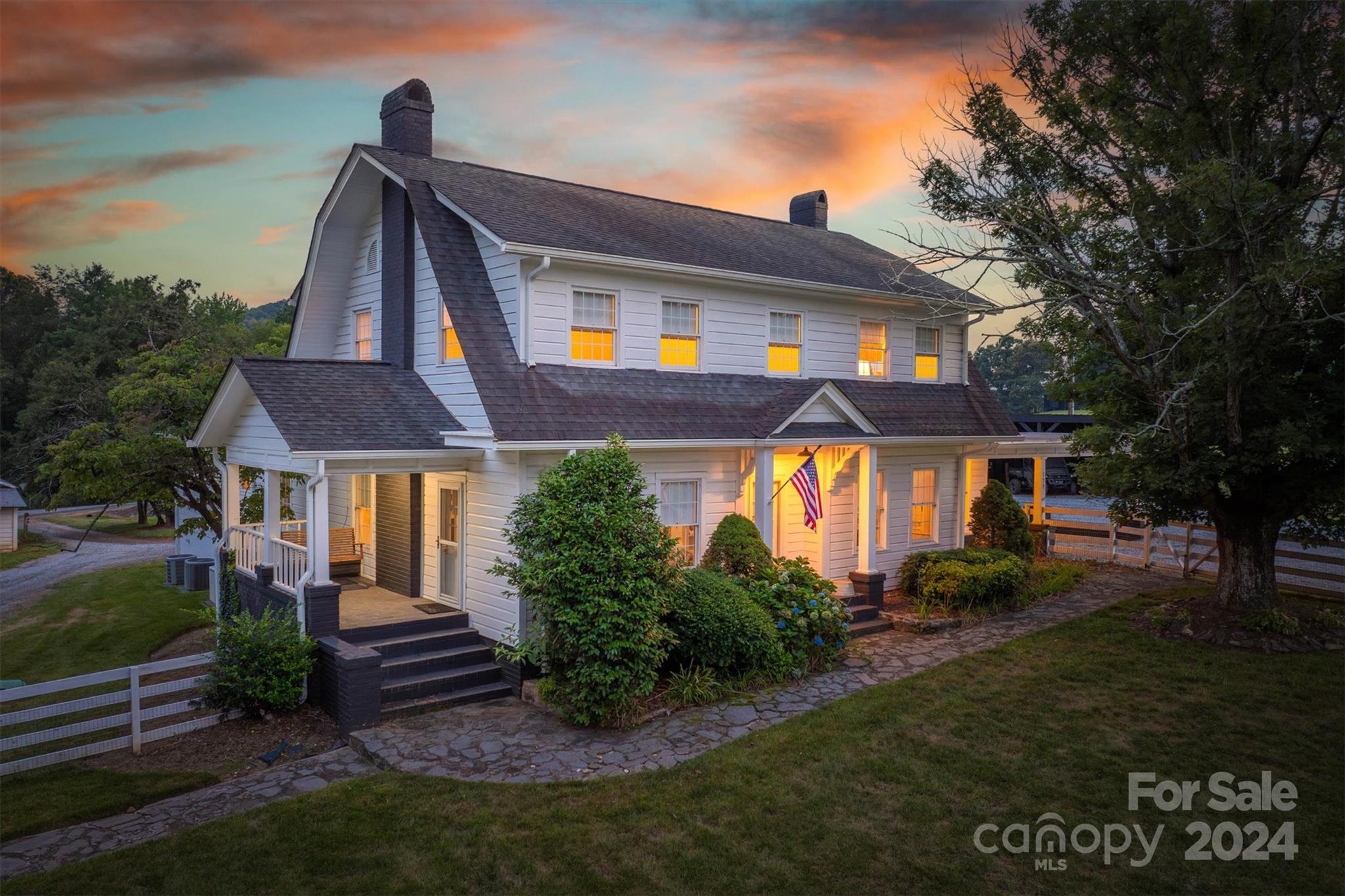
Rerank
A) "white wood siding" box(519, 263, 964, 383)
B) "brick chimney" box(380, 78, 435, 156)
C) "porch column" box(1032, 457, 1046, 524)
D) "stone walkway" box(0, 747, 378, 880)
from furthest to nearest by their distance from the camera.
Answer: "porch column" box(1032, 457, 1046, 524)
"brick chimney" box(380, 78, 435, 156)
"white wood siding" box(519, 263, 964, 383)
"stone walkway" box(0, 747, 378, 880)

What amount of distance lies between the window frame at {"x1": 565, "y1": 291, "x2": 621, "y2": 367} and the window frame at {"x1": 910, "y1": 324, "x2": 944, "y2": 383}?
7.27 metres

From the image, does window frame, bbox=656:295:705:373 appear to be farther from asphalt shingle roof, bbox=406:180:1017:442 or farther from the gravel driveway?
the gravel driveway

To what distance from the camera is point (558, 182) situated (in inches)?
629

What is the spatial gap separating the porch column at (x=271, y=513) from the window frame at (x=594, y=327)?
16.2 ft

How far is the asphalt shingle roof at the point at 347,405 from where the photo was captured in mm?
10484

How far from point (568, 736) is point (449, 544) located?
14.5ft

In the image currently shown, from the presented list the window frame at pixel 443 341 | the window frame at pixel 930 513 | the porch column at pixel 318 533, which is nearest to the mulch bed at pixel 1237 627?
the window frame at pixel 930 513

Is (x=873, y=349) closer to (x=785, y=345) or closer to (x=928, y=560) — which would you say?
(x=785, y=345)

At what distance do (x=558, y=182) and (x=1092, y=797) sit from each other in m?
13.5

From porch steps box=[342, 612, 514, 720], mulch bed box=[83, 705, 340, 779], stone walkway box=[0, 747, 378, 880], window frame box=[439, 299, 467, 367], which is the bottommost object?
mulch bed box=[83, 705, 340, 779]

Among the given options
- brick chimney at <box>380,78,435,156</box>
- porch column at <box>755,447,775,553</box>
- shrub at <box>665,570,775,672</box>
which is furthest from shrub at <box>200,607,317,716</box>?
brick chimney at <box>380,78,435,156</box>

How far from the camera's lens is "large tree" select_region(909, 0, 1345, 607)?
11234 mm

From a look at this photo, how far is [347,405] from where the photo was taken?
11.4 meters

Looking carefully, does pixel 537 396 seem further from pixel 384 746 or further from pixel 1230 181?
pixel 1230 181
